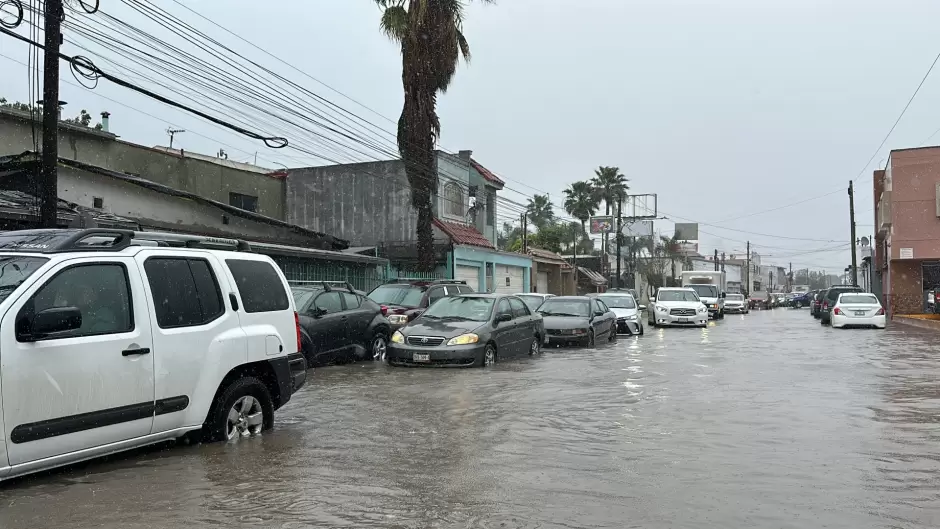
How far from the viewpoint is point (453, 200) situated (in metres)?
36.7

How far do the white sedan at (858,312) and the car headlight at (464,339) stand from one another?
19734 mm

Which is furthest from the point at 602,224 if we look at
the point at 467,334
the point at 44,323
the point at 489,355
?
the point at 44,323

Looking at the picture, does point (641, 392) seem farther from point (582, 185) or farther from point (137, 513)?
point (582, 185)

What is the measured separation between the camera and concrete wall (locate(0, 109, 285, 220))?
67.7ft

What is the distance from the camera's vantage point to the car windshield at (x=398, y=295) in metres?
18.8

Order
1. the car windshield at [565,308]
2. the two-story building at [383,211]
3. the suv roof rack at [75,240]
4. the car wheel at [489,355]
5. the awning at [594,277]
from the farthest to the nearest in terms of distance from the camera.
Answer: the awning at [594,277], the two-story building at [383,211], the car windshield at [565,308], the car wheel at [489,355], the suv roof rack at [75,240]

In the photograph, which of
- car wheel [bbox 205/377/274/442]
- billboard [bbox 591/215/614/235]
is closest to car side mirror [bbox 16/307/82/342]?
car wheel [bbox 205/377/274/442]

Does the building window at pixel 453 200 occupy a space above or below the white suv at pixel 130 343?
above

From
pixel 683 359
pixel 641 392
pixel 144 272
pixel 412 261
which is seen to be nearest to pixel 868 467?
pixel 641 392

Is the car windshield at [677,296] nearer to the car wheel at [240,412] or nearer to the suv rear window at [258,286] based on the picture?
the suv rear window at [258,286]

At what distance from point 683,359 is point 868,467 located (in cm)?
1049

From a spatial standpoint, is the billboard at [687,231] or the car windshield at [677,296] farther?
the billboard at [687,231]

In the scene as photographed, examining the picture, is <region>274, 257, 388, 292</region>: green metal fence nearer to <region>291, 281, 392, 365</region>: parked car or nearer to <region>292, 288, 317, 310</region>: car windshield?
<region>291, 281, 392, 365</region>: parked car

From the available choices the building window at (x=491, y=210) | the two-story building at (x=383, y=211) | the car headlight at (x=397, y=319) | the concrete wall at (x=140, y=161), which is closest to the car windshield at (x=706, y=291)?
the building window at (x=491, y=210)
